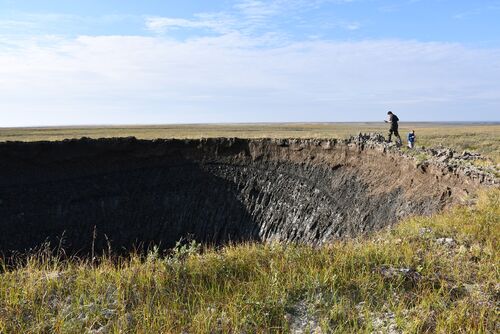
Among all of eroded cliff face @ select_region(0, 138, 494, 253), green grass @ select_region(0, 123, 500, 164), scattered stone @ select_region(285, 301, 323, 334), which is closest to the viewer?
scattered stone @ select_region(285, 301, 323, 334)

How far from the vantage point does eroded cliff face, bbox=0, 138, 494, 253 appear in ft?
73.4

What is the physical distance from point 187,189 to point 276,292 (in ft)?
81.7

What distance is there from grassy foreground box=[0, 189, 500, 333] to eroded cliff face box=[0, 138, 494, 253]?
40.1ft

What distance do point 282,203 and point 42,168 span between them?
721 inches

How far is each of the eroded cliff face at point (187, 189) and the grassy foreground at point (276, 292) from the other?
12236mm

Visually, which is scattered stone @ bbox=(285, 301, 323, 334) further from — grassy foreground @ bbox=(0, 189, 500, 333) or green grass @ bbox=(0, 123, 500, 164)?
green grass @ bbox=(0, 123, 500, 164)

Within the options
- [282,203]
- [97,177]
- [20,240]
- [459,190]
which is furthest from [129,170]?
[459,190]

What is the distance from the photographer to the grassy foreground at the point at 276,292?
4.93 m

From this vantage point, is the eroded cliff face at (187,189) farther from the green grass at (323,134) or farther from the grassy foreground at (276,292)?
the grassy foreground at (276,292)

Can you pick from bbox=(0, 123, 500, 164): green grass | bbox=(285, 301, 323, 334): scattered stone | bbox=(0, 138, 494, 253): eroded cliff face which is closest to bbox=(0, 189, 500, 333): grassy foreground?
bbox=(285, 301, 323, 334): scattered stone

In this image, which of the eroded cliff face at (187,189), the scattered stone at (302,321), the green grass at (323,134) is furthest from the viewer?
the green grass at (323,134)

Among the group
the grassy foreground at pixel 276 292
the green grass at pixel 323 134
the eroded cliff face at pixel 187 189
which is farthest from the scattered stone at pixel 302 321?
the green grass at pixel 323 134

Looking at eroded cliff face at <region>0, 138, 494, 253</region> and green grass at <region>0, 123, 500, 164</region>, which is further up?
green grass at <region>0, 123, 500, 164</region>

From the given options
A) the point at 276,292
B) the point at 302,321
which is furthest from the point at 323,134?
the point at 302,321
